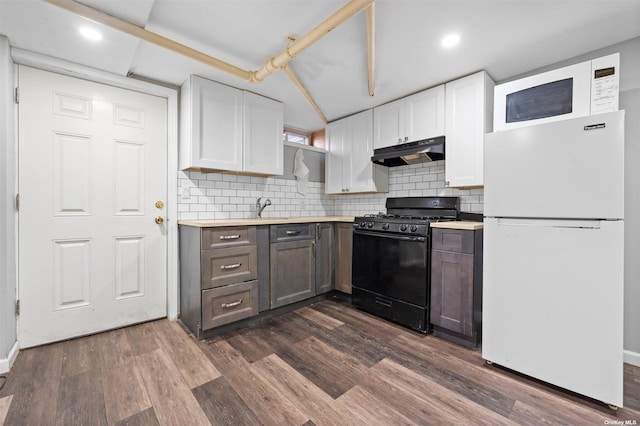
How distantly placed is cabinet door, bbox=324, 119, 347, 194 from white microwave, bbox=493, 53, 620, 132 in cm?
187

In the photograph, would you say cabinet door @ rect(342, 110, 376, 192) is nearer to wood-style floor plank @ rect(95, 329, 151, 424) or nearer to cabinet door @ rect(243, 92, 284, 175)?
cabinet door @ rect(243, 92, 284, 175)

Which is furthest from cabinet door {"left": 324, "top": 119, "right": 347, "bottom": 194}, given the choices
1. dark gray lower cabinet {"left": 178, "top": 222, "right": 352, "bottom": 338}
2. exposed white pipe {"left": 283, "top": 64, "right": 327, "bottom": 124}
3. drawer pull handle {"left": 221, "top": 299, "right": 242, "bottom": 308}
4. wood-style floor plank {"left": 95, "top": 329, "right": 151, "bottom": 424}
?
wood-style floor plank {"left": 95, "top": 329, "right": 151, "bottom": 424}

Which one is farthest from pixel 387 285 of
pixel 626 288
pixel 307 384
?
pixel 626 288

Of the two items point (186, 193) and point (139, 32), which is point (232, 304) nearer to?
point (186, 193)

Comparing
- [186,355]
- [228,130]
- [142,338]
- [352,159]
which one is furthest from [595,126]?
[142,338]

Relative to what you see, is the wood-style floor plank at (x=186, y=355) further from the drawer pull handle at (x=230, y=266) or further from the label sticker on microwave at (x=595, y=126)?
the label sticker on microwave at (x=595, y=126)

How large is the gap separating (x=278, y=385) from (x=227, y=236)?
3.93ft

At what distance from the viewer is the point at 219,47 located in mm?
2047

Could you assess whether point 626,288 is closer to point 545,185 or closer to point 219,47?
point 545,185

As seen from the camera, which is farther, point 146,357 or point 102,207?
point 102,207

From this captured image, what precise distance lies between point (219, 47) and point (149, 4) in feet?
1.80

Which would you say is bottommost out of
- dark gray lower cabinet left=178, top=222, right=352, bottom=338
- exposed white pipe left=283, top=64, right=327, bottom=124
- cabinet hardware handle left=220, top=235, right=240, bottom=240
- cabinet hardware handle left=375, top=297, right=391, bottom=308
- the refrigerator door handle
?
cabinet hardware handle left=375, top=297, right=391, bottom=308

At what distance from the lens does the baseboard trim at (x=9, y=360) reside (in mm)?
1720

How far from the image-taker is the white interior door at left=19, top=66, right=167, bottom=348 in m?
2.03
